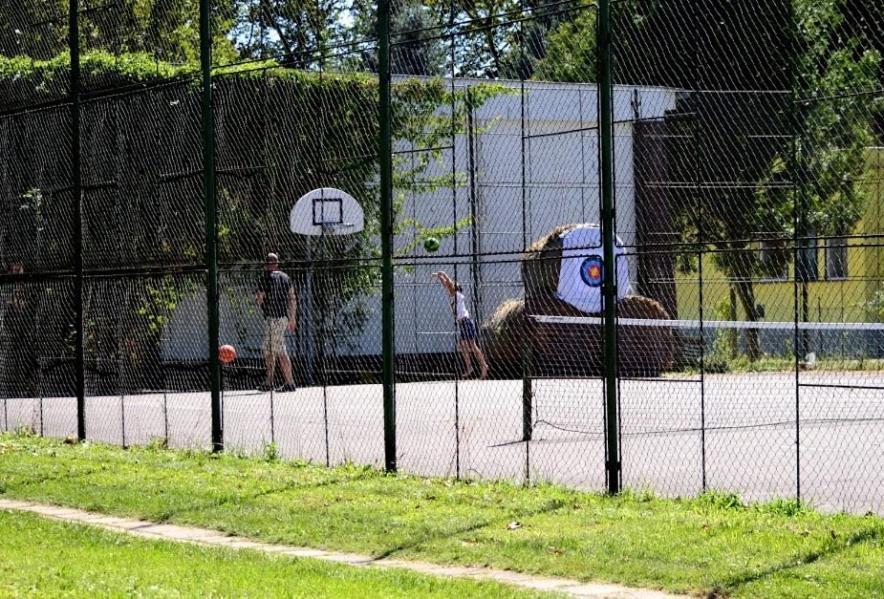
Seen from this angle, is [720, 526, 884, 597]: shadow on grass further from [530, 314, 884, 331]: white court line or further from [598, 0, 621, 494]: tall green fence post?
[530, 314, 884, 331]: white court line

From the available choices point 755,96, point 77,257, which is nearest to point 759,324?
point 755,96

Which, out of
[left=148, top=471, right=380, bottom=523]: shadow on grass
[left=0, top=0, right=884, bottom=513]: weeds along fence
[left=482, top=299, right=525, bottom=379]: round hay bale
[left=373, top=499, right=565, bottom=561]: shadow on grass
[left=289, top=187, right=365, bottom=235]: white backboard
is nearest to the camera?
[left=373, top=499, right=565, bottom=561]: shadow on grass

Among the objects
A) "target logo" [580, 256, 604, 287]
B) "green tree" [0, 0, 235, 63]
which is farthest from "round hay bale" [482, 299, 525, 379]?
"green tree" [0, 0, 235, 63]

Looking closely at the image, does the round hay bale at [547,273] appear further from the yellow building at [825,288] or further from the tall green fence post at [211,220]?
the tall green fence post at [211,220]

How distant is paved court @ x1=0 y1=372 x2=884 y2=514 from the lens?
474 inches

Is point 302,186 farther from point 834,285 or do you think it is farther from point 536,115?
point 834,285

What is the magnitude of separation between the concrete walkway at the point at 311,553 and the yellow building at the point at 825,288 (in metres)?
10.7

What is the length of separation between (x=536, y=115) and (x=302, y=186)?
18.0 ft

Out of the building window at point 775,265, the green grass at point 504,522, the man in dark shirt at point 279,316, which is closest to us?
the green grass at point 504,522

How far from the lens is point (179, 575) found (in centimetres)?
823

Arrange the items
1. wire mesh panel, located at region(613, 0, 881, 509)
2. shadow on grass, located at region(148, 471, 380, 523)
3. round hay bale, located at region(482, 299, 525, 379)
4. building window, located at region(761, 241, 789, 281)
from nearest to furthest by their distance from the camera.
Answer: shadow on grass, located at region(148, 471, 380, 523)
wire mesh panel, located at region(613, 0, 881, 509)
building window, located at region(761, 241, 789, 281)
round hay bale, located at region(482, 299, 525, 379)

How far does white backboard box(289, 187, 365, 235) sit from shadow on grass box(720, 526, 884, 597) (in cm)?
1078

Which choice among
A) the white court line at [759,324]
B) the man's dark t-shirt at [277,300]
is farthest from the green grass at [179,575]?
the man's dark t-shirt at [277,300]

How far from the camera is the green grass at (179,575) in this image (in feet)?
25.2
